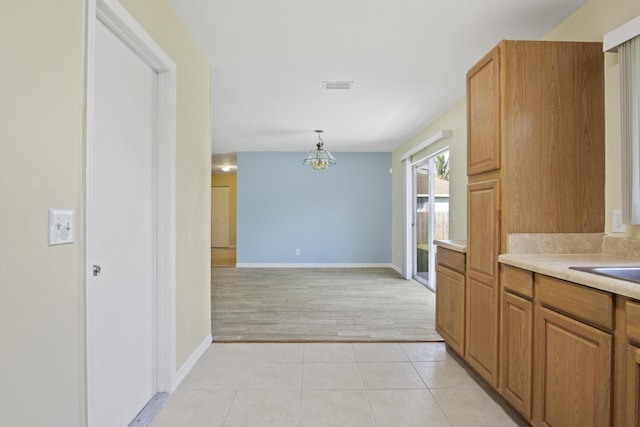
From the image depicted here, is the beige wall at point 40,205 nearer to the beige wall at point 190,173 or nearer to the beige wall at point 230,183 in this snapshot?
the beige wall at point 190,173

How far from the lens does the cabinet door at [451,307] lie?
8.13 ft

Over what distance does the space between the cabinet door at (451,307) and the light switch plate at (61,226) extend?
2324 mm

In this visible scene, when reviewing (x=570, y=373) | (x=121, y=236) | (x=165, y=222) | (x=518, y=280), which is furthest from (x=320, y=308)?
(x=570, y=373)

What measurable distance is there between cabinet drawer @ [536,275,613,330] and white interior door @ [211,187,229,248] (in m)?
9.78

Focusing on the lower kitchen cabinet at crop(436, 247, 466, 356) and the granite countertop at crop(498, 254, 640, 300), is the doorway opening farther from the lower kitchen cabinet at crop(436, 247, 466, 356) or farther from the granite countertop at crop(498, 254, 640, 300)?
the granite countertop at crop(498, 254, 640, 300)

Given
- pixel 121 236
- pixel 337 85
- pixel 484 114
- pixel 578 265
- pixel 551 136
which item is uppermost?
pixel 337 85

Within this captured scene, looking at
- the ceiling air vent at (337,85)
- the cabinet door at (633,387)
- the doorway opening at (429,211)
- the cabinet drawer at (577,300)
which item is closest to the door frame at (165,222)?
the ceiling air vent at (337,85)

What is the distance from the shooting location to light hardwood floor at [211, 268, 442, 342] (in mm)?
3186

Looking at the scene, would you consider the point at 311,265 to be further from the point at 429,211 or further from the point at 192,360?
the point at 192,360

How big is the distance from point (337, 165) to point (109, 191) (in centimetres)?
567

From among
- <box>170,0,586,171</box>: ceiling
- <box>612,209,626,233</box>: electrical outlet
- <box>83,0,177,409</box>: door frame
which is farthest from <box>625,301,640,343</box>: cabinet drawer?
<box>83,0,177,409</box>: door frame

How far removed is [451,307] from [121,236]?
7.55 feet

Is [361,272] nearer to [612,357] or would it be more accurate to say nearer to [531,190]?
[531,190]

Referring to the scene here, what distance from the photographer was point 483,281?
2154 millimetres
